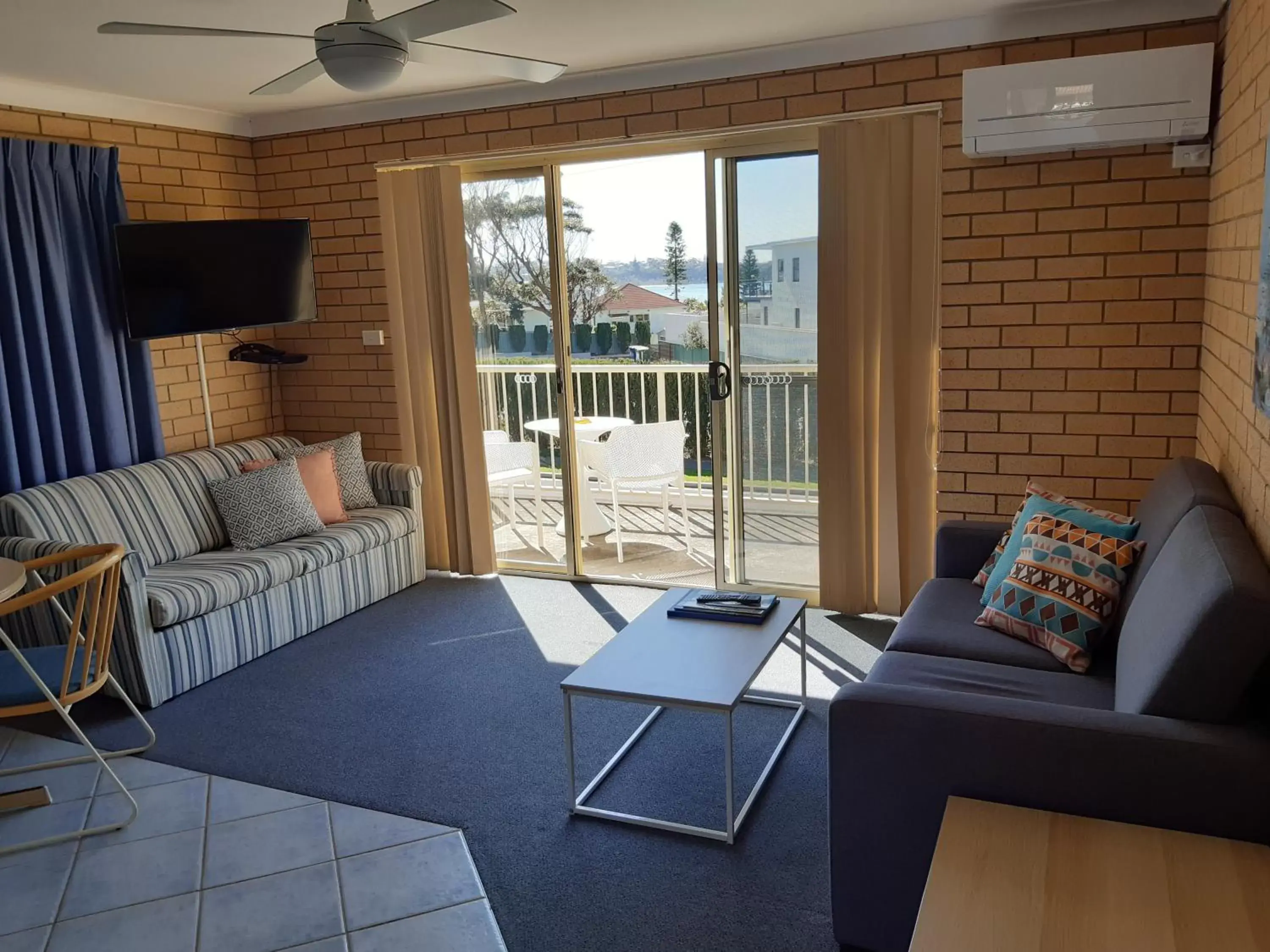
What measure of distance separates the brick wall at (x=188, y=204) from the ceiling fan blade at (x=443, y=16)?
8.93ft

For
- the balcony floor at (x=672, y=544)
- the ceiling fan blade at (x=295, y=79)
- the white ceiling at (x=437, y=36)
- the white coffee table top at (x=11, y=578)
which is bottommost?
the balcony floor at (x=672, y=544)

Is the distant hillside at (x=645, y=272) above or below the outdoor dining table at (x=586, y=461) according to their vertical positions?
above

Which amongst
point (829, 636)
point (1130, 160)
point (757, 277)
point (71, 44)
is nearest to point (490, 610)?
point (829, 636)

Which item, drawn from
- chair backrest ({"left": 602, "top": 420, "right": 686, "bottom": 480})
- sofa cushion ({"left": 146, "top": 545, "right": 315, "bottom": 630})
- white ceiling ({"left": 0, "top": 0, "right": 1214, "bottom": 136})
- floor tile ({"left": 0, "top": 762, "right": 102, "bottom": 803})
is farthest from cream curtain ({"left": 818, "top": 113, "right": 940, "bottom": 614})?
floor tile ({"left": 0, "top": 762, "right": 102, "bottom": 803})

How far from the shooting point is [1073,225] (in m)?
3.80

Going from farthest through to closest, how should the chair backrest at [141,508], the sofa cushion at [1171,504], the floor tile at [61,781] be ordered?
the chair backrest at [141,508], the floor tile at [61,781], the sofa cushion at [1171,504]

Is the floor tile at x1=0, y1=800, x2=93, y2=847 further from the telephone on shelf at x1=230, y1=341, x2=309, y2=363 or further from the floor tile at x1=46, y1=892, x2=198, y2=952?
the telephone on shelf at x1=230, y1=341, x2=309, y2=363

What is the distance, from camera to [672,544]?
580 cm

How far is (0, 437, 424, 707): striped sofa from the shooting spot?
3.78 m

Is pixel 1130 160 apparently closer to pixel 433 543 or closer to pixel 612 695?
pixel 612 695

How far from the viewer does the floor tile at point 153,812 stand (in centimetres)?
291

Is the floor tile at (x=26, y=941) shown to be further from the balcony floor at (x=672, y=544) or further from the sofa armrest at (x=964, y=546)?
the balcony floor at (x=672, y=544)

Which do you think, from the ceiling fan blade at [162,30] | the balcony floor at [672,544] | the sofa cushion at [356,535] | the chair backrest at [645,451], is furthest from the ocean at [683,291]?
the ceiling fan blade at [162,30]

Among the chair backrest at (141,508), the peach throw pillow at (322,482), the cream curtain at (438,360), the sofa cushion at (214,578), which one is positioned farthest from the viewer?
the cream curtain at (438,360)
